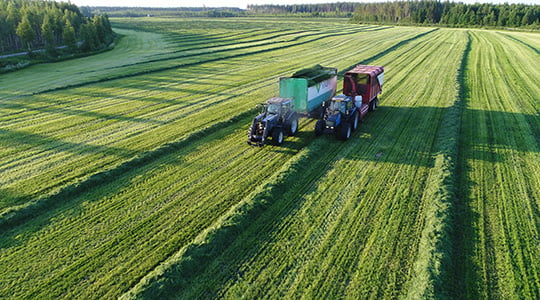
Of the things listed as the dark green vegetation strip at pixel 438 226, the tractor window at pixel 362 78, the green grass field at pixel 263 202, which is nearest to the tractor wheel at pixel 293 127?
the green grass field at pixel 263 202

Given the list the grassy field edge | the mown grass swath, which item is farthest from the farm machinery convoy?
the grassy field edge

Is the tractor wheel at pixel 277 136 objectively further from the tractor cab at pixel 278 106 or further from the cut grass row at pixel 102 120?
the cut grass row at pixel 102 120

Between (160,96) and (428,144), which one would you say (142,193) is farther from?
(160,96)

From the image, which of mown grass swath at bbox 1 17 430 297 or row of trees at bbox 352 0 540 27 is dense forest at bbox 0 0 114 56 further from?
row of trees at bbox 352 0 540 27

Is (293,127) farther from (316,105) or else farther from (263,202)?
(263,202)

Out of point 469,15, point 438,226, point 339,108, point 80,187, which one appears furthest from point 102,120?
point 469,15
